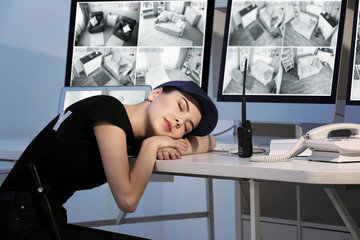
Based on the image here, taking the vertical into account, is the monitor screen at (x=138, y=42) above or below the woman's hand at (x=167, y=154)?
above

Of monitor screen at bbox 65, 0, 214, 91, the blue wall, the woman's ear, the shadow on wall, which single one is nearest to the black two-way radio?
the woman's ear

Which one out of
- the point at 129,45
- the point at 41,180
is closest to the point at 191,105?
the point at 41,180

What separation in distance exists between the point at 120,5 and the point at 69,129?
39.3 inches

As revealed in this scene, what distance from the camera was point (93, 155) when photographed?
145 cm

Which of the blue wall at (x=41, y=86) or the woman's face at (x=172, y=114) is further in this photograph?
the blue wall at (x=41, y=86)

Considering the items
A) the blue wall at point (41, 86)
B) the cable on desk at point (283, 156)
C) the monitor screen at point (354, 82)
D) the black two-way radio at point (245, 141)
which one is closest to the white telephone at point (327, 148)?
the cable on desk at point (283, 156)

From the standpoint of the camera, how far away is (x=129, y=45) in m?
2.25

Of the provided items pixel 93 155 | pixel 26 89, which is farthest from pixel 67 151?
pixel 26 89

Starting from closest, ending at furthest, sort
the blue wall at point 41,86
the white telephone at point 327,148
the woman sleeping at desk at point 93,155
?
the white telephone at point 327,148
the woman sleeping at desk at point 93,155
the blue wall at point 41,86

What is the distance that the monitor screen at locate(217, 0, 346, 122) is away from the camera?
1942mm

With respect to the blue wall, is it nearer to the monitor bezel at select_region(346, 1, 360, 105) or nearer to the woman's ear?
the monitor bezel at select_region(346, 1, 360, 105)

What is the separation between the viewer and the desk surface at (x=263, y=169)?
1102mm

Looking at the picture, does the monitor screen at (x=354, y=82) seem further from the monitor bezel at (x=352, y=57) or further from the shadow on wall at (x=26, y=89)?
the shadow on wall at (x=26, y=89)

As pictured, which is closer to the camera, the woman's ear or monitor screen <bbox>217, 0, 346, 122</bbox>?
the woman's ear
